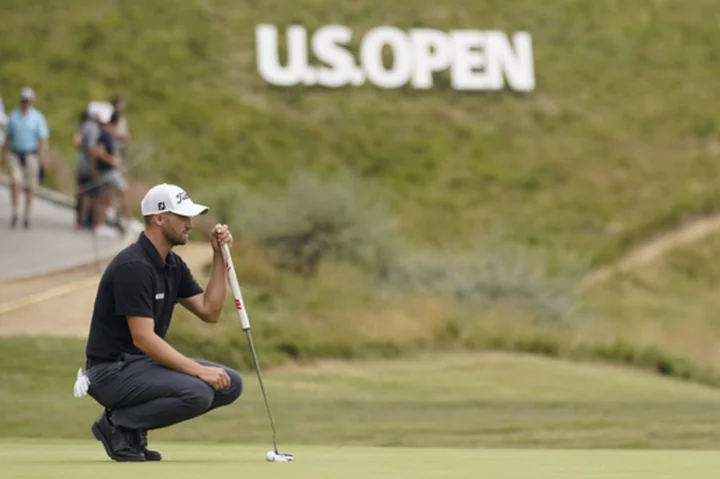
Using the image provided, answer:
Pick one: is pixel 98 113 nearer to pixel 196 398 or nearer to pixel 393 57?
pixel 196 398

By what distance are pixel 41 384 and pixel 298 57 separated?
92.0ft

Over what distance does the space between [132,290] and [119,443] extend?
0.88 metres

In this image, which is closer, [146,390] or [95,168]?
[146,390]

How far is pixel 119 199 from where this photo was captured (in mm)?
26984

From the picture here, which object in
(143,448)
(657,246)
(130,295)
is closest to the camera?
(130,295)

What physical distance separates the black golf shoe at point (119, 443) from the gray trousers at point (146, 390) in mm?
54

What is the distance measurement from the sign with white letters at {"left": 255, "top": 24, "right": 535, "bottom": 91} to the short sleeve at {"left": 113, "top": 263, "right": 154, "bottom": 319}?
36695 millimetres

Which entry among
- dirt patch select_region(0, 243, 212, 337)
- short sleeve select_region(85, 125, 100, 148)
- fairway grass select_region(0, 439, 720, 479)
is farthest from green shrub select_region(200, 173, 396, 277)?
fairway grass select_region(0, 439, 720, 479)

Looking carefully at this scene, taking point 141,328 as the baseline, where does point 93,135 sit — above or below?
above

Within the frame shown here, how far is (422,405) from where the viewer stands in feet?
60.1

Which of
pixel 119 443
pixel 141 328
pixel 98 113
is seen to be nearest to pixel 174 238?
pixel 141 328

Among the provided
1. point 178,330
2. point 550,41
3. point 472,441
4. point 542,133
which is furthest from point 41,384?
point 550,41

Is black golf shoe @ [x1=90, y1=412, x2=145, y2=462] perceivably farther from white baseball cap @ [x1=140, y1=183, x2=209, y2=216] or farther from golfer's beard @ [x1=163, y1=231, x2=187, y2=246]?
white baseball cap @ [x1=140, y1=183, x2=209, y2=216]

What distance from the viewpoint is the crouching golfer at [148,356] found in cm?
884
